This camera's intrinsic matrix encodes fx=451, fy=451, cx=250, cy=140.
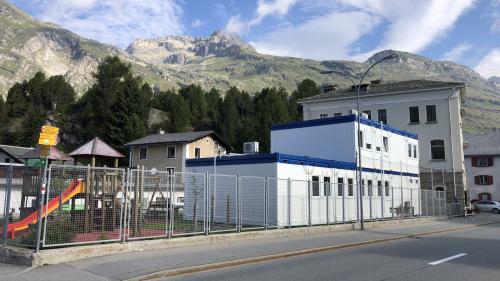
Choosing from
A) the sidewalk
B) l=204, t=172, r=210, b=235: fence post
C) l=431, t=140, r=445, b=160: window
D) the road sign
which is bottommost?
the sidewalk

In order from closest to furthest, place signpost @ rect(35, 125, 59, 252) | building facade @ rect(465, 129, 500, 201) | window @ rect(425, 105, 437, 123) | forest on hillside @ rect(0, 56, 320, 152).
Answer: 1. signpost @ rect(35, 125, 59, 252)
2. window @ rect(425, 105, 437, 123)
3. forest on hillside @ rect(0, 56, 320, 152)
4. building facade @ rect(465, 129, 500, 201)

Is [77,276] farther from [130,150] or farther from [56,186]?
[130,150]

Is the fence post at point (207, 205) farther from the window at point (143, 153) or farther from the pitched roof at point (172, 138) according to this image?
the window at point (143, 153)

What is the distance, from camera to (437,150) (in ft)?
154

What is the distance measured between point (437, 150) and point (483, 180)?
30.9m

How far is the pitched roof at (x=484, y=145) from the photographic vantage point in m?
72.3

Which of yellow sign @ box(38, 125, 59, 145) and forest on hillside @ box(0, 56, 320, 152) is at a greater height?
forest on hillside @ box(0, 56, 320, 152)

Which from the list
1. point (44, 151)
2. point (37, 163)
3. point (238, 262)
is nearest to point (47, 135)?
point (44, 151)

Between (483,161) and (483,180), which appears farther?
(483,161)

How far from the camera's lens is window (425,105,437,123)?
47406mm

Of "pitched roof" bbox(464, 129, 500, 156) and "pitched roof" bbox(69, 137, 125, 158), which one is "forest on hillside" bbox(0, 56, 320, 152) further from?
"pitched roof" bbox(69, 137, 125, 158)

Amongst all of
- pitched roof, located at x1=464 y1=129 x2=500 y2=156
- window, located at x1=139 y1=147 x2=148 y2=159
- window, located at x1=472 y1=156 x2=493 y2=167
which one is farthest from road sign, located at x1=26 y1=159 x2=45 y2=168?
window, located at x1=472 y1=156 x2=493 y2=167

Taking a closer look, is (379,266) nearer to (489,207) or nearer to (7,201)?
(7,201)

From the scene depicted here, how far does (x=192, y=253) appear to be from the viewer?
1327 cm
